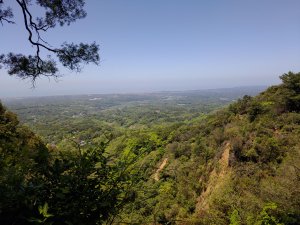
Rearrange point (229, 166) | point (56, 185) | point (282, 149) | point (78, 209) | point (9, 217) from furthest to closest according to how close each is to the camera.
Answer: point (229, 166) → point (282, 149) → point (56, 185) → point (78, 209) → point (9, 217)

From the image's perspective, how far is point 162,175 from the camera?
20.2 ft

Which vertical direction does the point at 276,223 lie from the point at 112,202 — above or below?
below

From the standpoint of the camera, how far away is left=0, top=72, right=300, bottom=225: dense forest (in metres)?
2.01

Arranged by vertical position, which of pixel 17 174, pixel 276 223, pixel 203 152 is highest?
pixel 17 174

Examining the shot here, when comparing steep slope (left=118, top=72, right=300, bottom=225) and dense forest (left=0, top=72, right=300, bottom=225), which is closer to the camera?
dense forest (left=0, top=72, right=300, bottom=225)

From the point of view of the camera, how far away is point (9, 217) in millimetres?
1867

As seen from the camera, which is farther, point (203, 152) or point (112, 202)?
point (203, 152)

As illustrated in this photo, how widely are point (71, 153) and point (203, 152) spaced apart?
51.7ft

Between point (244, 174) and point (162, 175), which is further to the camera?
point (244, 174)

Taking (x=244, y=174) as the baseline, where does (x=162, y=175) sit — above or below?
above

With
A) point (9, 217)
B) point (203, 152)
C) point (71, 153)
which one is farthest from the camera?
point (203, 152)

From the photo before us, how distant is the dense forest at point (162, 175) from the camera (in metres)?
2.01

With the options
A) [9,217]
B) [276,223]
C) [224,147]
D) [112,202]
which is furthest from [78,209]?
[224,147]

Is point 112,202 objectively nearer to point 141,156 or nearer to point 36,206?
point 141,156
